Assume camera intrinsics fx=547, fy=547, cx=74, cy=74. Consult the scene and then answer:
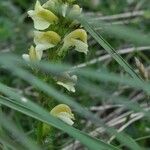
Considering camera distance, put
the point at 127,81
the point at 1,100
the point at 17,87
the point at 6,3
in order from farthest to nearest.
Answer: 1. the point at 6,3
2. the point at 17,87
3. the point at 1,100
4. the point at 127,81

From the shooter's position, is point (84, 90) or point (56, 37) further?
point (56, 37)

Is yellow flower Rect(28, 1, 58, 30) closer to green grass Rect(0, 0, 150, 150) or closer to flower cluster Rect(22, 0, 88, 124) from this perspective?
flower cluster Rect(22, 0, 88, 124)

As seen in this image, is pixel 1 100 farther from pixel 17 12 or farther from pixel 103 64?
pixel 17 12

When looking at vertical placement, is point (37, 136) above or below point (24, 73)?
above

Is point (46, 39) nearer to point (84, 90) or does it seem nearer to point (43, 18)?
point (43, 18)

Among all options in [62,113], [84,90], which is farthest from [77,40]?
[84,90]

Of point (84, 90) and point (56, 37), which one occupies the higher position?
point (56, 37)

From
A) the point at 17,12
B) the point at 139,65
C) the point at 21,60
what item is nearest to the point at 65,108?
the point at 139,65
